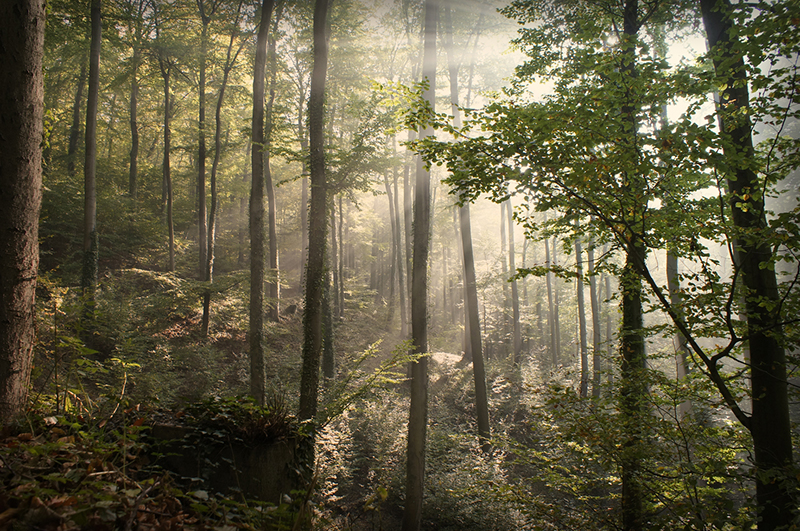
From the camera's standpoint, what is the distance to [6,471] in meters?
1.80

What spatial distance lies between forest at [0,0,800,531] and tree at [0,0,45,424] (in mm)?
17

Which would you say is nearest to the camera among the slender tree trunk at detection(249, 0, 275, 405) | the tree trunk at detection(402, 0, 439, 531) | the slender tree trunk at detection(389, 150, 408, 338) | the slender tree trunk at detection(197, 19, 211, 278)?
the tree trunk at detection(402, 0, 439, 531)

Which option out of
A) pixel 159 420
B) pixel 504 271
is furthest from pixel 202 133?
pixel 504 271

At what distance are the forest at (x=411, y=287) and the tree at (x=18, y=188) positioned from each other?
2cm

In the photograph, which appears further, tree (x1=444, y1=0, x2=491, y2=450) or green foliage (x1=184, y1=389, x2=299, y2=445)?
tree (x1=444, y1=0, x2=491, y2=450)

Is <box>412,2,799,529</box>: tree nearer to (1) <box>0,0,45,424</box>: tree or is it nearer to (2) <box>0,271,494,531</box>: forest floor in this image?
(2) <box>0,271,494,531</box>: forest floor

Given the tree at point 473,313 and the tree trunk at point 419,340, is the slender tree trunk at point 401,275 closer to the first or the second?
the tree at point 473,313

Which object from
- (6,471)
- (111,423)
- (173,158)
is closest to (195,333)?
(111,423)

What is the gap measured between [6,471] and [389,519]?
25.6ft

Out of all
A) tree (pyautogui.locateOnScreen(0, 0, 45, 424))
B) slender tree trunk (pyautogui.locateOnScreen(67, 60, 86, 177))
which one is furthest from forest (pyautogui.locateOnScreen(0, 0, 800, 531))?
slender tree trunk (pyautogui.locateOnScreen(67, 60, 86, 177))

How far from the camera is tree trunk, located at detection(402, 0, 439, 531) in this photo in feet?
23.3

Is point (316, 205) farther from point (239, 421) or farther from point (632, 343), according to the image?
point (632, 343)

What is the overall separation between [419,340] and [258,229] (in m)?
5.14

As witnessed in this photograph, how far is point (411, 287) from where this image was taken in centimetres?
1102
